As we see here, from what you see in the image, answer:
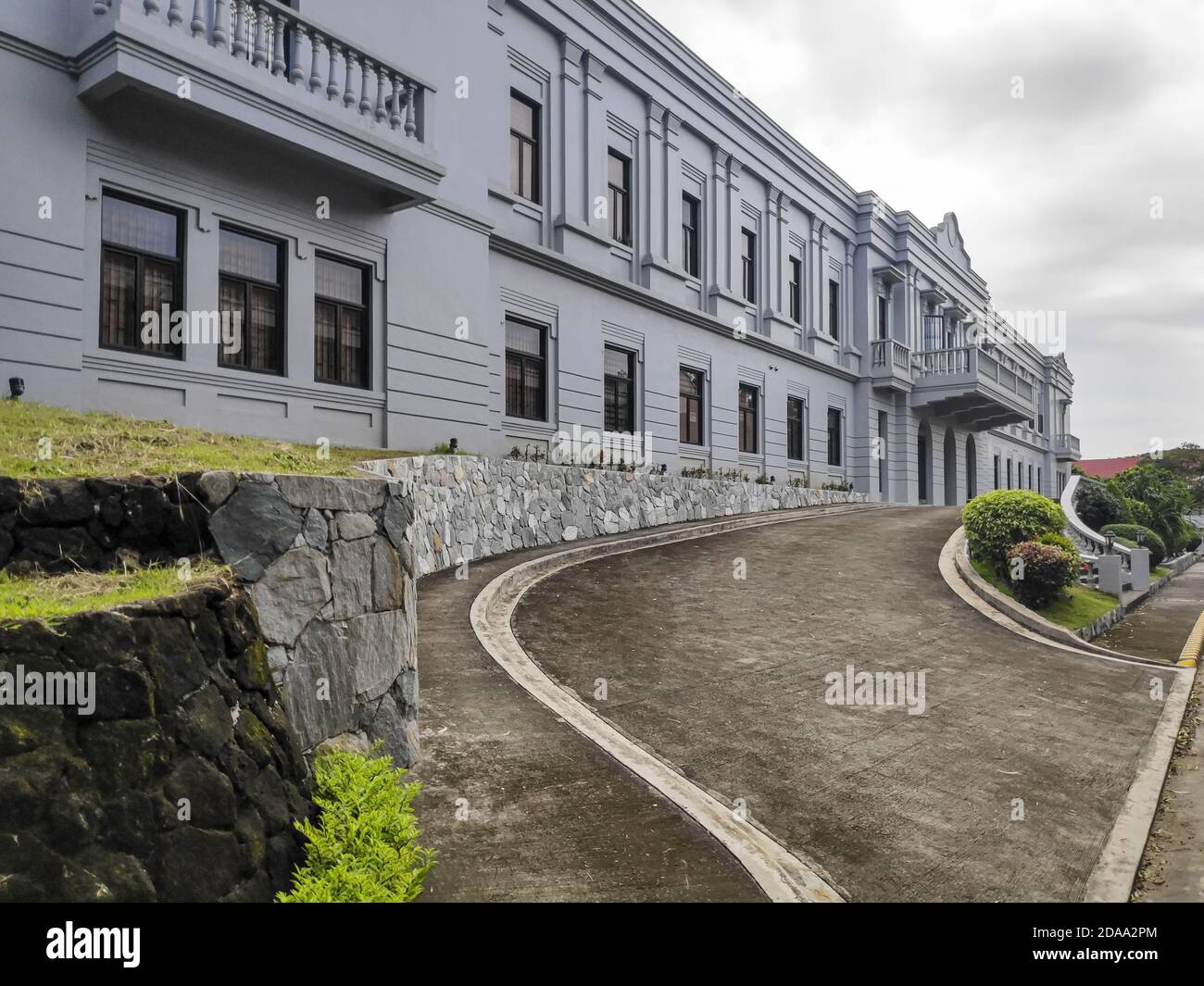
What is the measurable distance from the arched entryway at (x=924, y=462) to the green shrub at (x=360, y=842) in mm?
35779

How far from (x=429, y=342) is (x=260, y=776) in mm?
11723

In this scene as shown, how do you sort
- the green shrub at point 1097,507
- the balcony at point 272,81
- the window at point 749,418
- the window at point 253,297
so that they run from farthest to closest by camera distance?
the window at point 749,418 → the green shrub at point 1097,507 → the window at point 253,297 → the balcony at point 272,81

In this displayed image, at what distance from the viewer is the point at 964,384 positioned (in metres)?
34.6

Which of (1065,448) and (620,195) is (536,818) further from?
(1065,448)

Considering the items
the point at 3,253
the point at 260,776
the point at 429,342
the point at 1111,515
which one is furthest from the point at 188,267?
the point at 1111,515

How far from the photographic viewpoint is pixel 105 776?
13.2 ft

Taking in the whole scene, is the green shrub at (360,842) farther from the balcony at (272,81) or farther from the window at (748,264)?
the window at (748,264)

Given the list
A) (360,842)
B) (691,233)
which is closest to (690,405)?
(691,233)

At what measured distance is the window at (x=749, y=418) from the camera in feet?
90.2

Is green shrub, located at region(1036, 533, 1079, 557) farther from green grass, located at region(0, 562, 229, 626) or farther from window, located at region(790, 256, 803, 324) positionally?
window, located at region(790, 256, 803, 324)

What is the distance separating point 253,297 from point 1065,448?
200 ft

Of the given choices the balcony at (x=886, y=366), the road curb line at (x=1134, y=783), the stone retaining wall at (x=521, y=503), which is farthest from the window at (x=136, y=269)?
the balcony at (x=886, y=366)

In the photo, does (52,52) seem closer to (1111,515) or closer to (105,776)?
(105,776)
